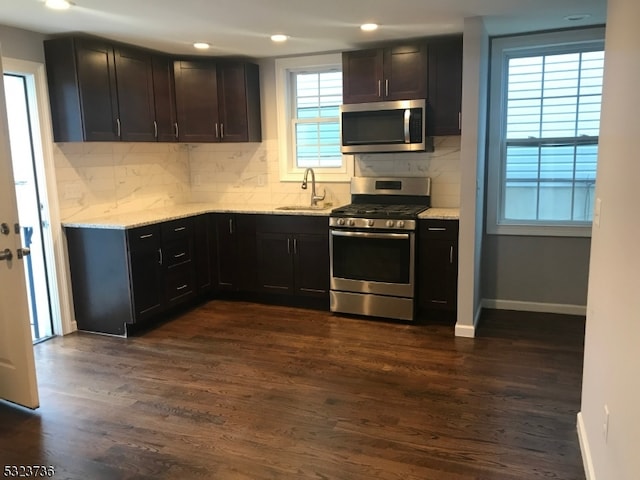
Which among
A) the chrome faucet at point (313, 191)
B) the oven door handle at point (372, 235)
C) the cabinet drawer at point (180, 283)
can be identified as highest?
the chrome faucet at point (313, 191)

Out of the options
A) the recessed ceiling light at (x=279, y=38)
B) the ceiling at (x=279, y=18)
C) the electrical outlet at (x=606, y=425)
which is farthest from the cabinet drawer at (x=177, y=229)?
the electrical outlet at (x=606, y=425)

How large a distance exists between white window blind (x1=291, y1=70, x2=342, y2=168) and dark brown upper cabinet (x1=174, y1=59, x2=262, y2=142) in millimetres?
457

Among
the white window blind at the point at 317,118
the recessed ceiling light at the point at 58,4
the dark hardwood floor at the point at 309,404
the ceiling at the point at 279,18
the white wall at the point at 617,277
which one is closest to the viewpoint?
Answer: the white wall at the point at 617,277

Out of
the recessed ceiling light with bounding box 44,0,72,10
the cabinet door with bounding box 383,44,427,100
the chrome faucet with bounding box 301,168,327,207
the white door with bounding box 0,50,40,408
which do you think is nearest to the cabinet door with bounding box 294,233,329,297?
the chrome faucet with bounding box 301,168,327,207

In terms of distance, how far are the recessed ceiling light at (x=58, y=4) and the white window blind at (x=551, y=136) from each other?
10.9 feet

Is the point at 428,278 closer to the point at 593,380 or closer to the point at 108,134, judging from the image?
the point at 593,380

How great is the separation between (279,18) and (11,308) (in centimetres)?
248

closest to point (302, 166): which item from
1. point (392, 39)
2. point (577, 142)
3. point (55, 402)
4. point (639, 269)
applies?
point (392, 39)

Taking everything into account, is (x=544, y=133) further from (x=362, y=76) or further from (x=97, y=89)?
(x=97, y=89)

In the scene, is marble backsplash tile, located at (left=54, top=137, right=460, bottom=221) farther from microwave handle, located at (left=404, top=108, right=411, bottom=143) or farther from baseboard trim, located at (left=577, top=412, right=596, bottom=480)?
baseboard trim, located at (left=577, top=412, right=596, bottom=480)

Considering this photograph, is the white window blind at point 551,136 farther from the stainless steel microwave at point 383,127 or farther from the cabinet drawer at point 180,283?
the cabinet drawer at point 180,283

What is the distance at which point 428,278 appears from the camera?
4.18 meters

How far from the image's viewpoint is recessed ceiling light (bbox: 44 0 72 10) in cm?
299

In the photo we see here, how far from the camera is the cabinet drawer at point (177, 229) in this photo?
4289mm
